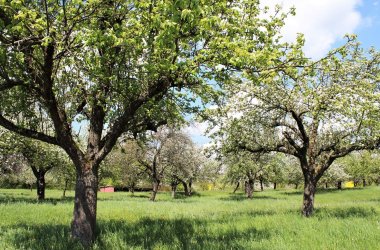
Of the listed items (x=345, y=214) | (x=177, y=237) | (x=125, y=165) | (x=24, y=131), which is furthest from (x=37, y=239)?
(x=125, y=165)

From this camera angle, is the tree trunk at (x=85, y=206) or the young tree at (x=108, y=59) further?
the tree trunk at (x=85, y=206)

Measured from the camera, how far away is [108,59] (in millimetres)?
9977

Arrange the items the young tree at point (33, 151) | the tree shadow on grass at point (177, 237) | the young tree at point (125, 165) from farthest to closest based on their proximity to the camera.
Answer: the young tree at point (125, 165)
the young tree at point (33, 151)
the tree shadow on grass at point (177, 237)

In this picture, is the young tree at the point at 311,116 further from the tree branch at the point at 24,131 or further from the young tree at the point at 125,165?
the young tree at the point at 125,165

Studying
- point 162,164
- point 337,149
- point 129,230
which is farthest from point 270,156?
point 129,230

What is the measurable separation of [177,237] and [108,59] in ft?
20.4

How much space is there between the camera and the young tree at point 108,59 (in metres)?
7.77

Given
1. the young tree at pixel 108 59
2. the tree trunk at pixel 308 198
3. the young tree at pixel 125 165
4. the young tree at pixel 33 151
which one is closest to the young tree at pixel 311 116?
the tree trunk at pixel 308 198

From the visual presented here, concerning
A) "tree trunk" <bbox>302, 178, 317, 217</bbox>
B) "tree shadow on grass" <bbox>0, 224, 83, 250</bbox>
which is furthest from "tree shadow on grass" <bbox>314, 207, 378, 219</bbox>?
"tree shadow on grass" <bbox>0, 224, 83, 250</bbox>

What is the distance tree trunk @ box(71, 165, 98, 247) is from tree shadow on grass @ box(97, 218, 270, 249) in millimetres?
539

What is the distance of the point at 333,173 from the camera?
65.9m

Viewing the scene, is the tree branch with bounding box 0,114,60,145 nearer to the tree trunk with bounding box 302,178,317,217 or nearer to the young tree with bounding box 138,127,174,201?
the tree trunk with bounding box 302,178,317,217

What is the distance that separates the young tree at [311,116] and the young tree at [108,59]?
18.7 feet

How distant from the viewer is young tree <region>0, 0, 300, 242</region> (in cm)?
777
